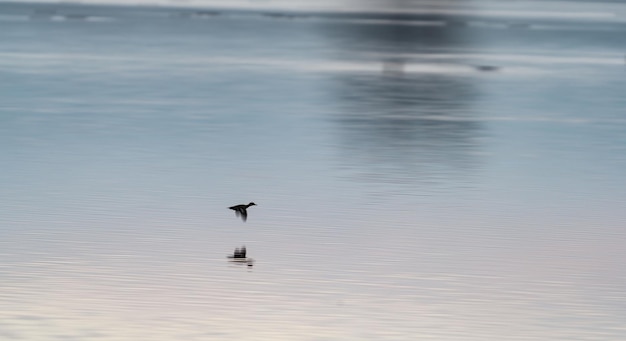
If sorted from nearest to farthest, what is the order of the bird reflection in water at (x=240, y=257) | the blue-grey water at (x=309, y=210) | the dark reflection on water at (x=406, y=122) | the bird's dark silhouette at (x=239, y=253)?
the blue-grey water at (x=309, y=210), the bird reflection in water at (x=240, y=257), the bird's dark silhouette at (x=239, y=253), the dark reflection on water at (x=406, y=122)

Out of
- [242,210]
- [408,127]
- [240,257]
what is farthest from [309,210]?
[408,127]

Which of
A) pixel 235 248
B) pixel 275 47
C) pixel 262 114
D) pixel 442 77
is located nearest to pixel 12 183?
pixel 235 248

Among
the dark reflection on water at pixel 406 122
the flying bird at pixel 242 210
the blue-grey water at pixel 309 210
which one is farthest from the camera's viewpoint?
the dark reflection on water at pixel 406 122

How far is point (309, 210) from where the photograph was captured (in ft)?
50.1

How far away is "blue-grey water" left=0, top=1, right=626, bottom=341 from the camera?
10.8 metres

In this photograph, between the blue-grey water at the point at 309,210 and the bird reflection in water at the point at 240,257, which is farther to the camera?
the bird reflection in water at the point at 240,257

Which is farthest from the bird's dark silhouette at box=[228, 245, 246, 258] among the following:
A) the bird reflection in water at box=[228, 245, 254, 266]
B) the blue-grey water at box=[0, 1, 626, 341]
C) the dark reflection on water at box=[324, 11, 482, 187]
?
the dark reflection on water at box=[324, 11, 482, 187]

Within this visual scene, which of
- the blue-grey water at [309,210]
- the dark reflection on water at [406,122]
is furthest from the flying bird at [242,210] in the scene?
the dark reflection on water at [406,122]

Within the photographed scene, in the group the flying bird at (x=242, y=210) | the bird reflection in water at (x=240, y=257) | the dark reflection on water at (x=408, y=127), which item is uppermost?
the dark reflection on water at (x=408, y=127)

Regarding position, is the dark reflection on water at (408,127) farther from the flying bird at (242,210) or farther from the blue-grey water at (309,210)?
the flying bird at (242,210)

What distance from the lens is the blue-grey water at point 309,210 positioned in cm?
1084

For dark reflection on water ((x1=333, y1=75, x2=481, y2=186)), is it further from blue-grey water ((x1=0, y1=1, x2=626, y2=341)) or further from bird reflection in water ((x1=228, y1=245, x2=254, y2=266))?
bird reflection in water ((x1=228, y1=245, x2=254, y2=266))

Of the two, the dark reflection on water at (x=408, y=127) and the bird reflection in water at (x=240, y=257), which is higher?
the dark reflection on water at (x=408, y=127)

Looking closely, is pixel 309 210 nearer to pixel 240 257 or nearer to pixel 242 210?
pixel 242 210
